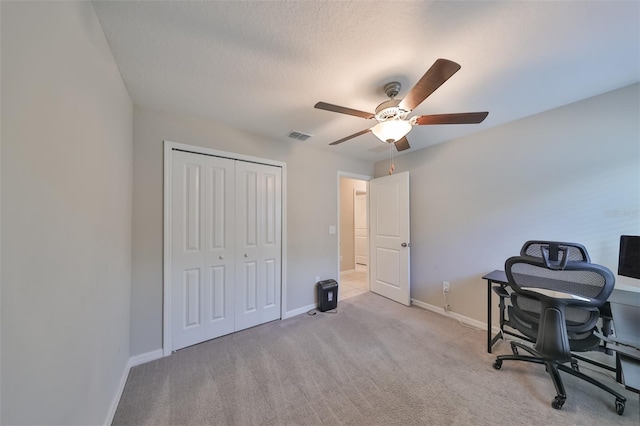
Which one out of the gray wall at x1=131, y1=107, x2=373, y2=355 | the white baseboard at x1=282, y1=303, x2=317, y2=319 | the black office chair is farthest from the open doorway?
the black office chair

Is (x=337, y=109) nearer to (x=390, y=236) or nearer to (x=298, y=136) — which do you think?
(x=298, y=136)

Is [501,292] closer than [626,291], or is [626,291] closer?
[626,291]

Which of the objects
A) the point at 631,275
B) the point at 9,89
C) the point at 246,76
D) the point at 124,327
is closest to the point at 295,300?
the point at 124,327

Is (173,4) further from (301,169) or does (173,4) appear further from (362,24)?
(301,169)

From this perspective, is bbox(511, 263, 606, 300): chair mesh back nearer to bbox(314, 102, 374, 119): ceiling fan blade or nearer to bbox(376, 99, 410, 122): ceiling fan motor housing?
bbox(376, 99, 410, 122): ceiling fan motor housing

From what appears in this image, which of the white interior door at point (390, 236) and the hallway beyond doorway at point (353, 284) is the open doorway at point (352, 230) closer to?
the hallway beyond doorway at point (353, 284)

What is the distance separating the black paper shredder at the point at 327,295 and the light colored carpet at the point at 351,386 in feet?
2.03

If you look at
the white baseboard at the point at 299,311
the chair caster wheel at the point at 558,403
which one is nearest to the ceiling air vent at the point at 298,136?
the white baseboard at the point at 299,311

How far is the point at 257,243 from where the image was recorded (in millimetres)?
2680

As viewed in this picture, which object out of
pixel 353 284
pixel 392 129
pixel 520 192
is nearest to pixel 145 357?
pixel 392 129

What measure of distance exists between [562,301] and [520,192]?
51.9 inches

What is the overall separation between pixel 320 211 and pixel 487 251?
218 centimetres

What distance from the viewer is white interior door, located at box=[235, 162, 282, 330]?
8.38ft

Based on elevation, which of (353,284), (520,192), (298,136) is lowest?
(353,284)
